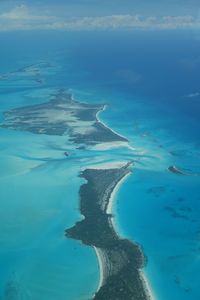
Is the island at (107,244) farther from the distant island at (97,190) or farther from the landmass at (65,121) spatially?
the landmass at (65,121)

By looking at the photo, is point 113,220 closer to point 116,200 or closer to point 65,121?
point 116,200

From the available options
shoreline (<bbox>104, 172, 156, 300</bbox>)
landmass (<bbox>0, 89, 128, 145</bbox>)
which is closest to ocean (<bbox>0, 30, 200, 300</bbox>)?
shoreline (<bbox>104, 172, 156, 300</bbox>)

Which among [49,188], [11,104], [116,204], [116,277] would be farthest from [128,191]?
[11,104]

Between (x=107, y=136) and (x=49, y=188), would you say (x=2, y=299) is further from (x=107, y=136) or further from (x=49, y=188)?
(x=107, y=136)

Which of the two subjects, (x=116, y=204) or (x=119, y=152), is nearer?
(x=116, y=204)

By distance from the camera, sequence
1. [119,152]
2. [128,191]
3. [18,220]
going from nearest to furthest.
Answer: [18,220] < [128,191] < [119,152]

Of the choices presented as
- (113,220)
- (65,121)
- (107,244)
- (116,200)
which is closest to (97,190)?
(116,200)

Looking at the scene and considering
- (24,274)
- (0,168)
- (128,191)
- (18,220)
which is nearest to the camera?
(24,274)
